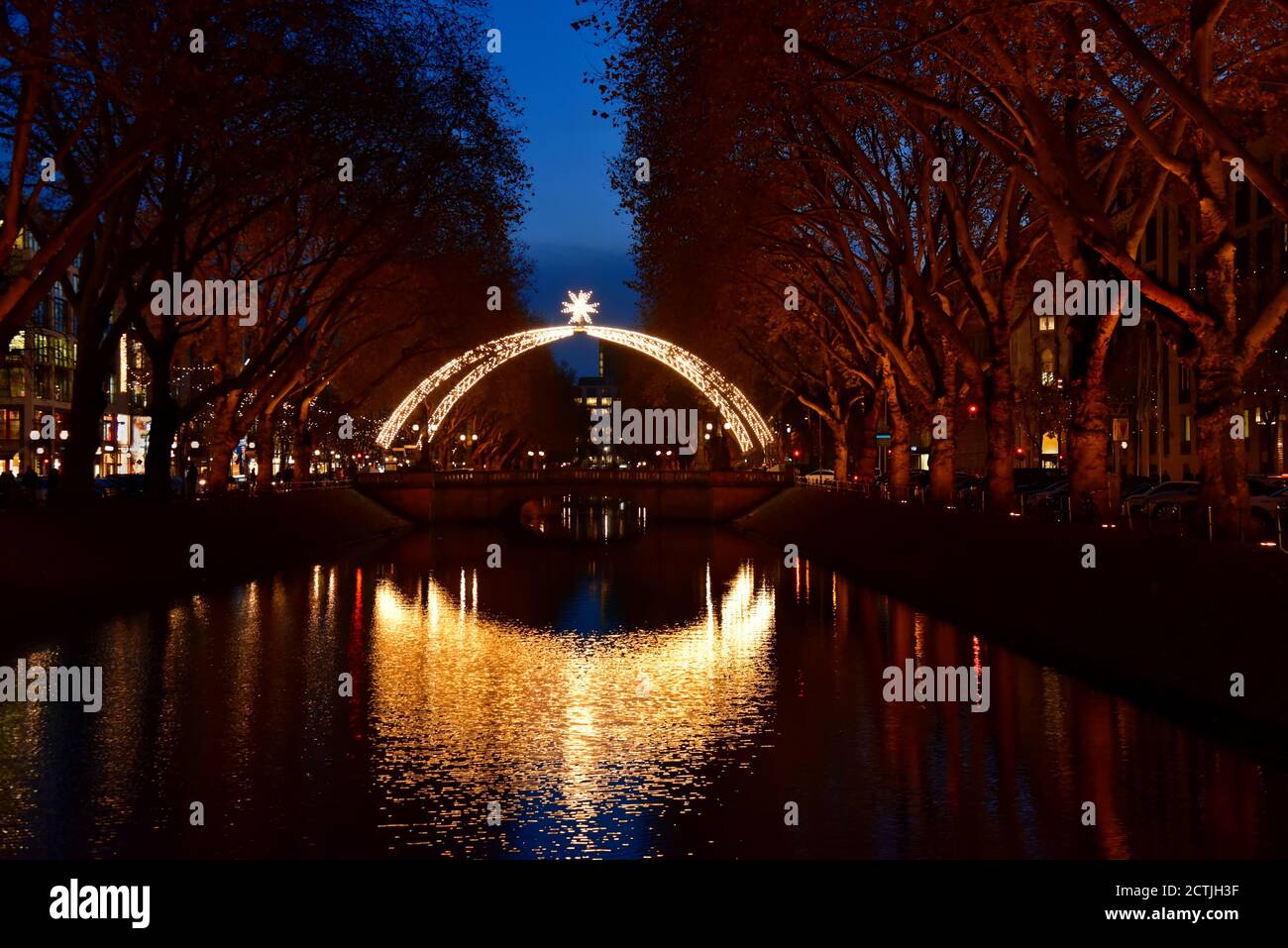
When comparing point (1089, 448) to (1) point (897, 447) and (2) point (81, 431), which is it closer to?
(2) point (81, 431)

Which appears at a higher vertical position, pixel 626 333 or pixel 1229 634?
pixel 626 333

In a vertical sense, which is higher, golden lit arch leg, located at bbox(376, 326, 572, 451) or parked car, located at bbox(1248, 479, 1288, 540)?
golden lit arch leg, located at bbox(376, 326, 572, 451)

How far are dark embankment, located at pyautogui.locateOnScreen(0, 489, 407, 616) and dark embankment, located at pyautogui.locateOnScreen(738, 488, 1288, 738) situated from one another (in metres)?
15.5

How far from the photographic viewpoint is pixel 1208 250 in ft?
65.8

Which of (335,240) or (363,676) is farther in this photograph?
(335,240)

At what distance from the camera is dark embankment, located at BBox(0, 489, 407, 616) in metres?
26.2

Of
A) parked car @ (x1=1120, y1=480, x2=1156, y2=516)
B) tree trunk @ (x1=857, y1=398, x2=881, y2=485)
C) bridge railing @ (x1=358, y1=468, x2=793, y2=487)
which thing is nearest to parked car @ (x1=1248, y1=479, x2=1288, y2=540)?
parked car @ (x1=1120, y1=480, x2=1156, y2=516)

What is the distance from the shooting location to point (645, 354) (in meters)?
81.9

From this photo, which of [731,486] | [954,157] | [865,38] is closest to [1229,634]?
[865,38]

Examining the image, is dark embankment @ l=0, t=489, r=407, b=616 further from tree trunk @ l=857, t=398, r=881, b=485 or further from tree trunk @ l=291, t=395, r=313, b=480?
tree trunk @ l=857, t=398, r=881, b=485

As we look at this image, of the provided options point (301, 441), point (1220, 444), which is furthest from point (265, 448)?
point (1220, 444)

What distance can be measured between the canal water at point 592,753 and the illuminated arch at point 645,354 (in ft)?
170
